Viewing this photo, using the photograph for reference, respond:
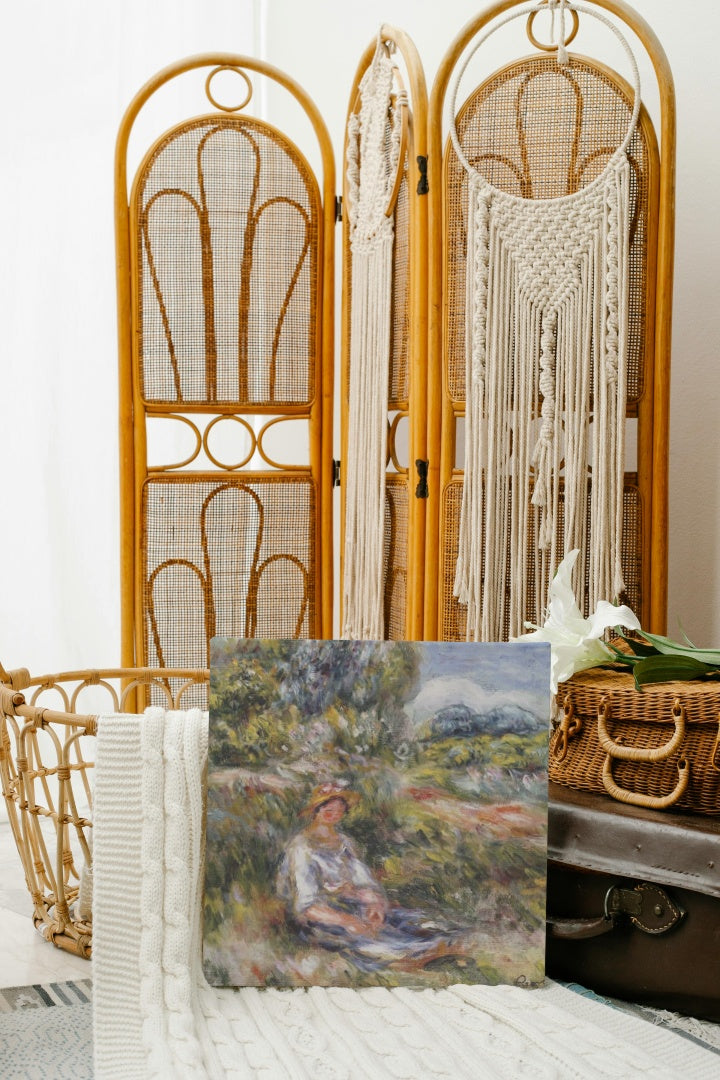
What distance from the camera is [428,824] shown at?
0.85 m

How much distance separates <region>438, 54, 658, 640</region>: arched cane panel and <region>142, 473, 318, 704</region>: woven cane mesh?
1.13 feet

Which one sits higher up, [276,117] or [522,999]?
[276,117]

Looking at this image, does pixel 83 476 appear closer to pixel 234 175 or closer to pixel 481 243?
pixel 234 175

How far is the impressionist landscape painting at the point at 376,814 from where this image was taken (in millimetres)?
841

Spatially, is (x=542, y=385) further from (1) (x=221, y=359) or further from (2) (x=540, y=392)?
(1) (x=221, y=359)

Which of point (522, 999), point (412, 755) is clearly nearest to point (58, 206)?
point (412, 755)

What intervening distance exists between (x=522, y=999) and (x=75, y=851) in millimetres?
664

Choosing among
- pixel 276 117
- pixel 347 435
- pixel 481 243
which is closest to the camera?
pixel 481 243

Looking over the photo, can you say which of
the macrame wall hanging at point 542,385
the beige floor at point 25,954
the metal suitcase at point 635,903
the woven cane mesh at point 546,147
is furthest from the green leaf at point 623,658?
the beige floor at point 25,954

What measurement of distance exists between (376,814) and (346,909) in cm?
8

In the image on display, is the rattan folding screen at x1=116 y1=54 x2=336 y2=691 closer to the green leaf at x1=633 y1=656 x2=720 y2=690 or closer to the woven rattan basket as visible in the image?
the woven rattan basket

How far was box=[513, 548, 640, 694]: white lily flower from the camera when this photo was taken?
3.16 ft

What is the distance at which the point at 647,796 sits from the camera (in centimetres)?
89

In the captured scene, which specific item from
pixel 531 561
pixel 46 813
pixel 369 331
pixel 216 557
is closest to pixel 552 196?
pixel 369 331
